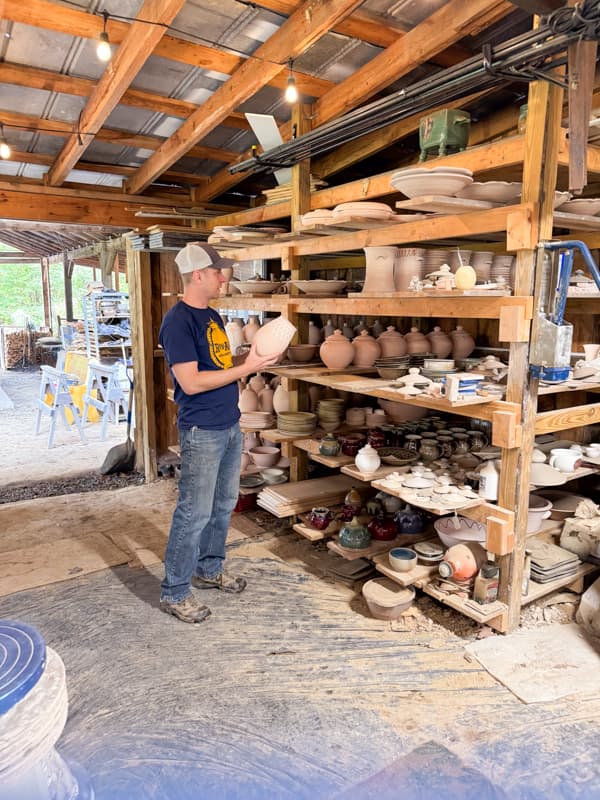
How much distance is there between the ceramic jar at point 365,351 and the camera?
3.55 m

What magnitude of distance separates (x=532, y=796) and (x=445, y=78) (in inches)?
108

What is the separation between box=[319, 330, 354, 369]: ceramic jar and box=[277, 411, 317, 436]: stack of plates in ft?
1.30

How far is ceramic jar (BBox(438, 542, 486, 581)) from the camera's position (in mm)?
2631

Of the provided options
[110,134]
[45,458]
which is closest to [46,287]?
[45,458]

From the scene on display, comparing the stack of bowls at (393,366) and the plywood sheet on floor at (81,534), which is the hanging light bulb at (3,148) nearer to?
the plywood sheet on floor at (81,534)

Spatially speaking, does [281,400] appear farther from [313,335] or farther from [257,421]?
[313,335]

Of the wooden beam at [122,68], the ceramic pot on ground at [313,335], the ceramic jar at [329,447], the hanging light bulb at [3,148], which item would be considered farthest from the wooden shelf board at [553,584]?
the hanging light bulb at [3,148]

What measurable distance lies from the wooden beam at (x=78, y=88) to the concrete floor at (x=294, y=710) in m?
3.05

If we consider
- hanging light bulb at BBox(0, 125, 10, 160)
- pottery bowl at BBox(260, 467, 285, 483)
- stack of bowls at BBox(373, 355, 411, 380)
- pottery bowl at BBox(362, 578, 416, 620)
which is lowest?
pottery bowl at BBox(362, 578, 416, 620)

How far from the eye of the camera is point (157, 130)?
4375 millimetres

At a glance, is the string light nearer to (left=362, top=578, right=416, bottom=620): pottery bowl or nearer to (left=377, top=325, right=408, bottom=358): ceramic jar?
(left=377, top=325, right=408, bottom=358): ceramic jar

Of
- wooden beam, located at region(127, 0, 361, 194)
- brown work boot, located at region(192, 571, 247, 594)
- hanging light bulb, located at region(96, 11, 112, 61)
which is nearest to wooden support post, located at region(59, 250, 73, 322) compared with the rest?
wooden beam, located at region(127, 0, 361, 194)

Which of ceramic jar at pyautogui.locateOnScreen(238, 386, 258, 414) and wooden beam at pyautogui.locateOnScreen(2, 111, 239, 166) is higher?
wooden beam at pyautogui.locateOnScreen(2, 111, 239, 166)

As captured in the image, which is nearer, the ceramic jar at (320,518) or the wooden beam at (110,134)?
the ceramic jar at (320,518)
